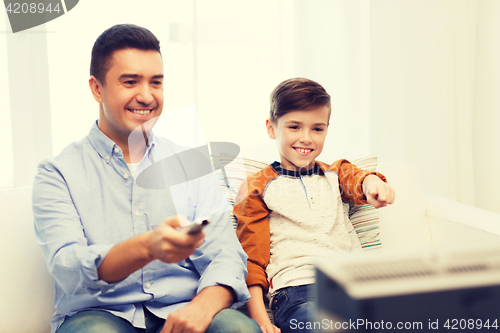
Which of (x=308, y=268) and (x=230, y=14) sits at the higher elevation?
(x=230, y=14)

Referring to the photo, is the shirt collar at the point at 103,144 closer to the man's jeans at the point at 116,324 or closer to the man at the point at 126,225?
the man at the point at 126,225

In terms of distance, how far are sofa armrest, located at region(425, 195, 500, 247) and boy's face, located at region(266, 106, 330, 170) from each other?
0.52 meters

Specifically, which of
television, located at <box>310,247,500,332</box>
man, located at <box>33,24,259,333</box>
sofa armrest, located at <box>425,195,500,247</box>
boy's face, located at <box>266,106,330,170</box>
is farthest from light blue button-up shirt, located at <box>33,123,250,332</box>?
sofa armrest, located at <box>425,195,500,247</box>

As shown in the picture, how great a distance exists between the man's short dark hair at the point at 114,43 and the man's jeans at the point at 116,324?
1.78ft

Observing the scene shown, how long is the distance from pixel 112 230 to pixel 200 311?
277mm

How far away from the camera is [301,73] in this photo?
75.9 inches

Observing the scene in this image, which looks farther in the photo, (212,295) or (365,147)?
(365,147)

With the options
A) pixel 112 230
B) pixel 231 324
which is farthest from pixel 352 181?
pixel 112 230

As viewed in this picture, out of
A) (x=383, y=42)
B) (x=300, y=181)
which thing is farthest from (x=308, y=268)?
(x=383, y=42)

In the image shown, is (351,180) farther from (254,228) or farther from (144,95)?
(144,95)

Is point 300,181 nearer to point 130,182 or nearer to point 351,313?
point 130,182

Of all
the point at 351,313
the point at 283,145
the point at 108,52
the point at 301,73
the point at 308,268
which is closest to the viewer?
the point at 351,313

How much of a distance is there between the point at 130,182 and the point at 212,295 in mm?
335

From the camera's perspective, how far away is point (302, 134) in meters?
1.19
